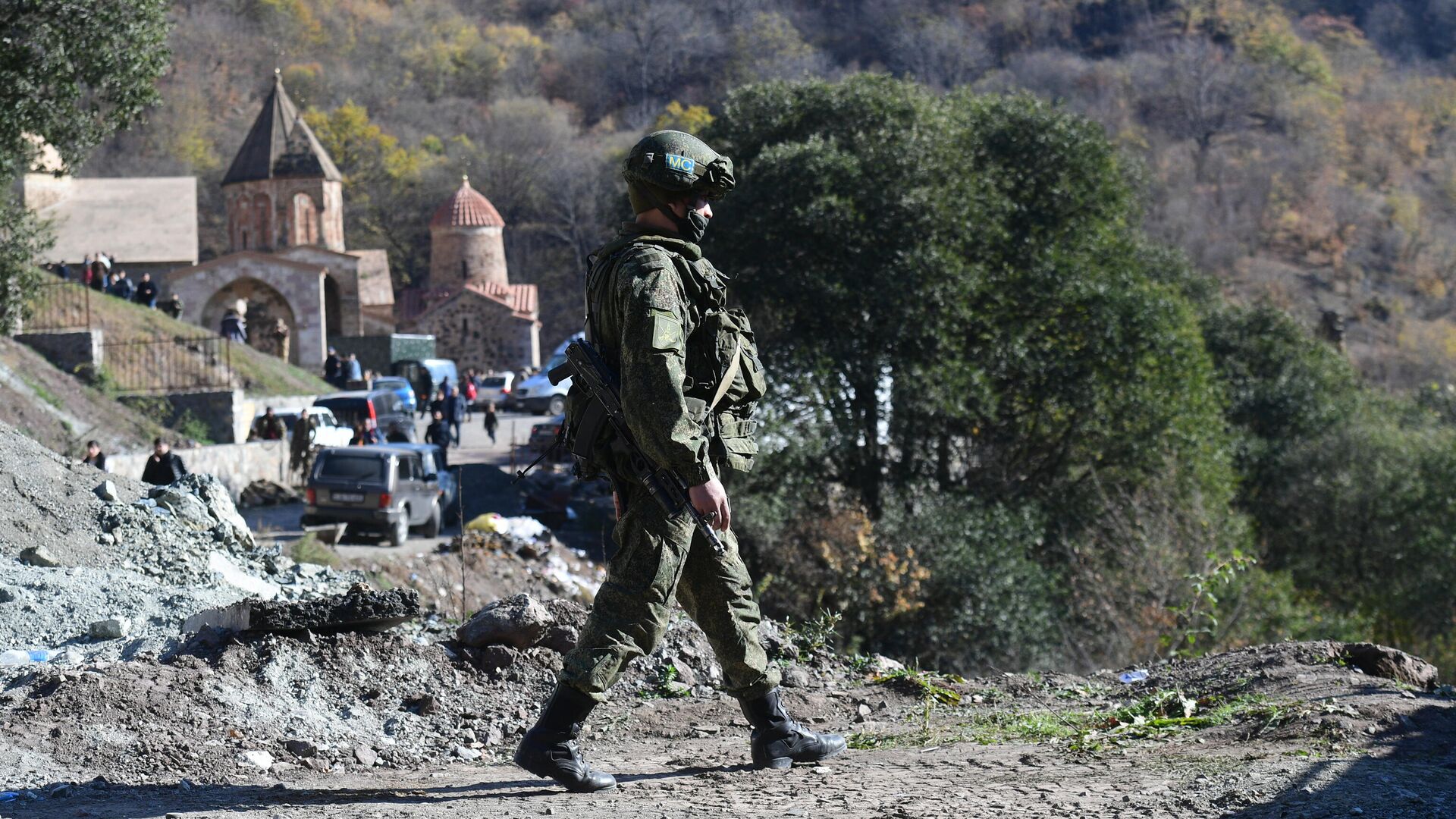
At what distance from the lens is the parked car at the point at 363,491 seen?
18.7m

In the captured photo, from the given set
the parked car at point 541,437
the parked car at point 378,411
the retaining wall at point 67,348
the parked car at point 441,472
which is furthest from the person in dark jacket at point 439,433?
the retaining wall at point 67,348

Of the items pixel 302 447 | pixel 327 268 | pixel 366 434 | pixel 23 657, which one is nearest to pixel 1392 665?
pixel 23 657

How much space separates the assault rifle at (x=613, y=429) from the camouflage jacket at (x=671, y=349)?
71mm

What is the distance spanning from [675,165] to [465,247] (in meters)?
58.5

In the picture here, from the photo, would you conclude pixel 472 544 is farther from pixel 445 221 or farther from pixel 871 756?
pixel 445 221

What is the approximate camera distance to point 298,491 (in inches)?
929

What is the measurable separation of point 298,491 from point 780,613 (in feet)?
30.5

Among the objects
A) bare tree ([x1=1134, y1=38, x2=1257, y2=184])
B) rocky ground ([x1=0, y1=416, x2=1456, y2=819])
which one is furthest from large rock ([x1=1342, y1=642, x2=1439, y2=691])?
bare tree ([x1=1134, y1=38, x2=1257, y2=184])

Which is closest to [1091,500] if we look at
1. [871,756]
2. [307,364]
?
[871,756]

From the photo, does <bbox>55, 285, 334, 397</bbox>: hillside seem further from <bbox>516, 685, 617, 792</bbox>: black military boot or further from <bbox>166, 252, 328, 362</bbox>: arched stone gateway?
<bbox>516, 685, 617, 792</bbox>: black military boot

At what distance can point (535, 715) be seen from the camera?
561cm

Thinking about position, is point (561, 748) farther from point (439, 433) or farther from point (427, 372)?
point (427, 372)

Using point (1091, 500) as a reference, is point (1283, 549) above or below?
below

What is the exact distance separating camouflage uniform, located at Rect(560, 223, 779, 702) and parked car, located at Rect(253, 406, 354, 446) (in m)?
20.8
